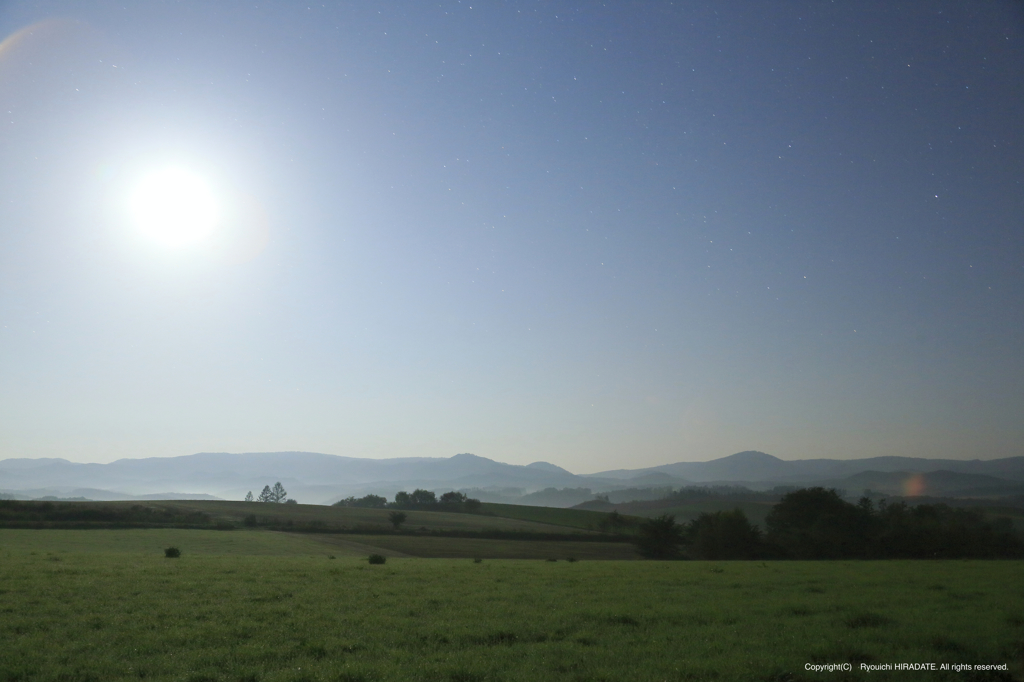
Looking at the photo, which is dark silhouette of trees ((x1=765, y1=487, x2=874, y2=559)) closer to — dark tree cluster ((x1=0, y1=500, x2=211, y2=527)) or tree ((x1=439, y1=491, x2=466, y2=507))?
dark tree cluster ((x1=0, y1=500, x2=211, y2=527))

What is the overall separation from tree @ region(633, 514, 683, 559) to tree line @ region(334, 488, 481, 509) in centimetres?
6909

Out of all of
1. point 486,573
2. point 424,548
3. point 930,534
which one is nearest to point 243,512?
point 424,548

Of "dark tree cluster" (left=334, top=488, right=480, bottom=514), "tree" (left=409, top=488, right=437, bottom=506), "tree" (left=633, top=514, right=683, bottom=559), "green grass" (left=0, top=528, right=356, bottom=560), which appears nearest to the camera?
"green grass" (left=0, top=528, right=356, bottom=560)

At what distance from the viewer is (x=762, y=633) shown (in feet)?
39.9

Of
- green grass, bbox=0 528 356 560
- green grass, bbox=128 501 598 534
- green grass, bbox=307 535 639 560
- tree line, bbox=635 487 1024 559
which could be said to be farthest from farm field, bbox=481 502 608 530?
green grass, bbox=0 528 356 560

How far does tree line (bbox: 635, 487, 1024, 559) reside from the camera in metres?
51.1

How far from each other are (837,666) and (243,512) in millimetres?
105994

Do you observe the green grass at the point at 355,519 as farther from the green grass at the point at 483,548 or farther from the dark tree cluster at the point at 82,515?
the green grass at the point at 483,548

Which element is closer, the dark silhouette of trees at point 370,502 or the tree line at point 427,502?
the tree line at point 427,502

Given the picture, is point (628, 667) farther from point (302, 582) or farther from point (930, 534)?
point (930, 534)

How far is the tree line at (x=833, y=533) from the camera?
51125 millimetres

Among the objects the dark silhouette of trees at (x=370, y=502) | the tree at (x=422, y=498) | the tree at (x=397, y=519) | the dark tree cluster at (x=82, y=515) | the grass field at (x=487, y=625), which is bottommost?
the dark silhouette of trees at (x=370, y=502)

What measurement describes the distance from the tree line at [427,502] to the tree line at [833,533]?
7202 centimetres

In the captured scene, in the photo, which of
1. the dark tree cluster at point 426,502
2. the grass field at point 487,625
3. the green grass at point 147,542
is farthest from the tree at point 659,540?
the dark tree cluster at point 426,502
